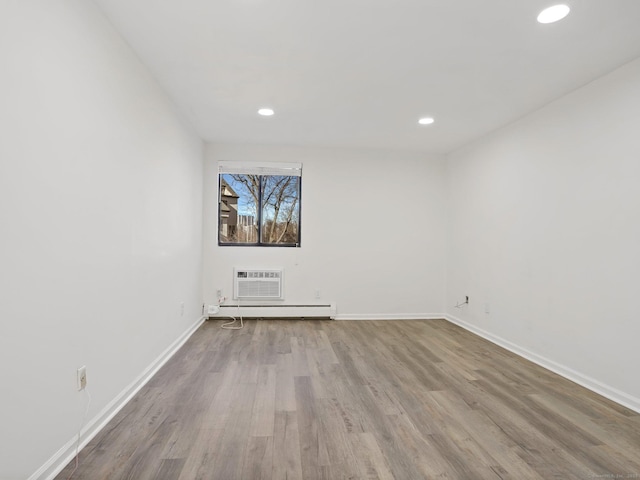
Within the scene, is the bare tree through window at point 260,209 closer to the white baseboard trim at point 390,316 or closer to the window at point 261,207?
the window at point 261,207

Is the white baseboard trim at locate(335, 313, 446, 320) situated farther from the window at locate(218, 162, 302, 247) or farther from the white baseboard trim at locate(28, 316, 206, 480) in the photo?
the white baseboard trim at locate(28, 316, 206, 480)

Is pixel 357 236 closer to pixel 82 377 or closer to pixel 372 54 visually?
pixel 372 54

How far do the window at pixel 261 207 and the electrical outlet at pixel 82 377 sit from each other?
9.78 ft

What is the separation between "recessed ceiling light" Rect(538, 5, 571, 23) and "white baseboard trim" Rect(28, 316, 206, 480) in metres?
3.32

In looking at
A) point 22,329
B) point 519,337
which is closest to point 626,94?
point 519,337

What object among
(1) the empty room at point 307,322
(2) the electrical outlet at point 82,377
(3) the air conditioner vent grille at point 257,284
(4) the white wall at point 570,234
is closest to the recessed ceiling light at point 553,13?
(1) the empty room at point 307,322

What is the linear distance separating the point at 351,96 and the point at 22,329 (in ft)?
9.00

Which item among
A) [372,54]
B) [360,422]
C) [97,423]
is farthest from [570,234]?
[97,423]

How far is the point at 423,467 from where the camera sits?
5.40 ft

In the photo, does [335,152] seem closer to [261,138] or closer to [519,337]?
[261,138]

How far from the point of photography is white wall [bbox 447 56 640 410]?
239 cm

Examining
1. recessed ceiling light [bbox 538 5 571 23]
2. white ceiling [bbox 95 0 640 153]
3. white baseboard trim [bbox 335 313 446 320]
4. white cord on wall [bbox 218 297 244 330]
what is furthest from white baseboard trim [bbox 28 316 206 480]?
recessed ceiling light [bbox 538 5 571 23]

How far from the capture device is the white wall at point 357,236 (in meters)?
4.64

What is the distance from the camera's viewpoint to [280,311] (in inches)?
183
